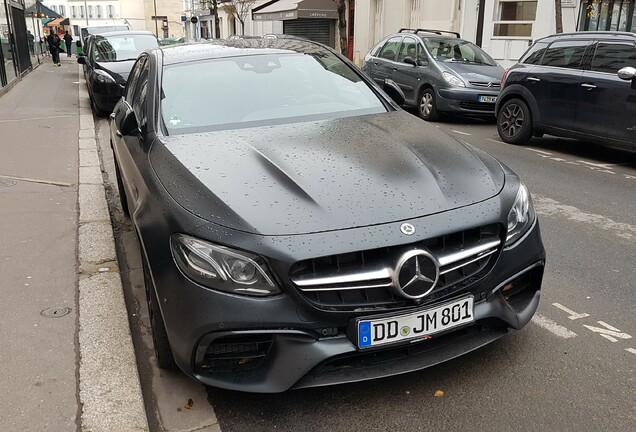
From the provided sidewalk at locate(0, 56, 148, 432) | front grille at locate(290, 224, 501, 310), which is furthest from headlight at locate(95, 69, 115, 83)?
front grille at locate(290, 224, 501, 310)

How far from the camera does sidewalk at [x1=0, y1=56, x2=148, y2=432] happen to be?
9.06 ft

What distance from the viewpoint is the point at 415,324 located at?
8.42ft

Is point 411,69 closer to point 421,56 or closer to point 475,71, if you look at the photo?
point 421,56

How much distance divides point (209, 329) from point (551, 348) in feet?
6.19

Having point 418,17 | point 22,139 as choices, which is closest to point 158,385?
point 22,139

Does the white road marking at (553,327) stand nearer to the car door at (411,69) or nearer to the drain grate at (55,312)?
the drain grate at (55,312)

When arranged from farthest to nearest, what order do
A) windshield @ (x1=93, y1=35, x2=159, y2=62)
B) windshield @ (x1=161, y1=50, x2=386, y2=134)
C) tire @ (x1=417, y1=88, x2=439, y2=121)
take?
windshield @ (x1=93, y1=35, x2=159, y2=62) → tire @ (x1=417, y1=88, x2=439, y2=121) → windshield @ (x1=161, y1=50, x2=386, y2=134)

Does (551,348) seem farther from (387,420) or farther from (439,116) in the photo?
(439,116)

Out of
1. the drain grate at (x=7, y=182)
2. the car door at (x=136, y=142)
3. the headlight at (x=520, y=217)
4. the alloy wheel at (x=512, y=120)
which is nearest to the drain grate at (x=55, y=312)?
the car door at (x=136, y=142)

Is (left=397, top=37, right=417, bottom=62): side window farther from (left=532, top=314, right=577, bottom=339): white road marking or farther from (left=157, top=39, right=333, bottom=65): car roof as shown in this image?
(left=532, top=314, right=577, bottom=339): white road marking

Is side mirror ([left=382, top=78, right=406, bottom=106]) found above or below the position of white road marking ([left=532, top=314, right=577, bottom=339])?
above

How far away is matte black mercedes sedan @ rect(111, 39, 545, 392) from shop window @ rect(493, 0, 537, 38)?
15711 millimetres

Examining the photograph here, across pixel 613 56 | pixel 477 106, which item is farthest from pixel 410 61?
pixel 613 56

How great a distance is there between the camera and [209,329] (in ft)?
8.11
